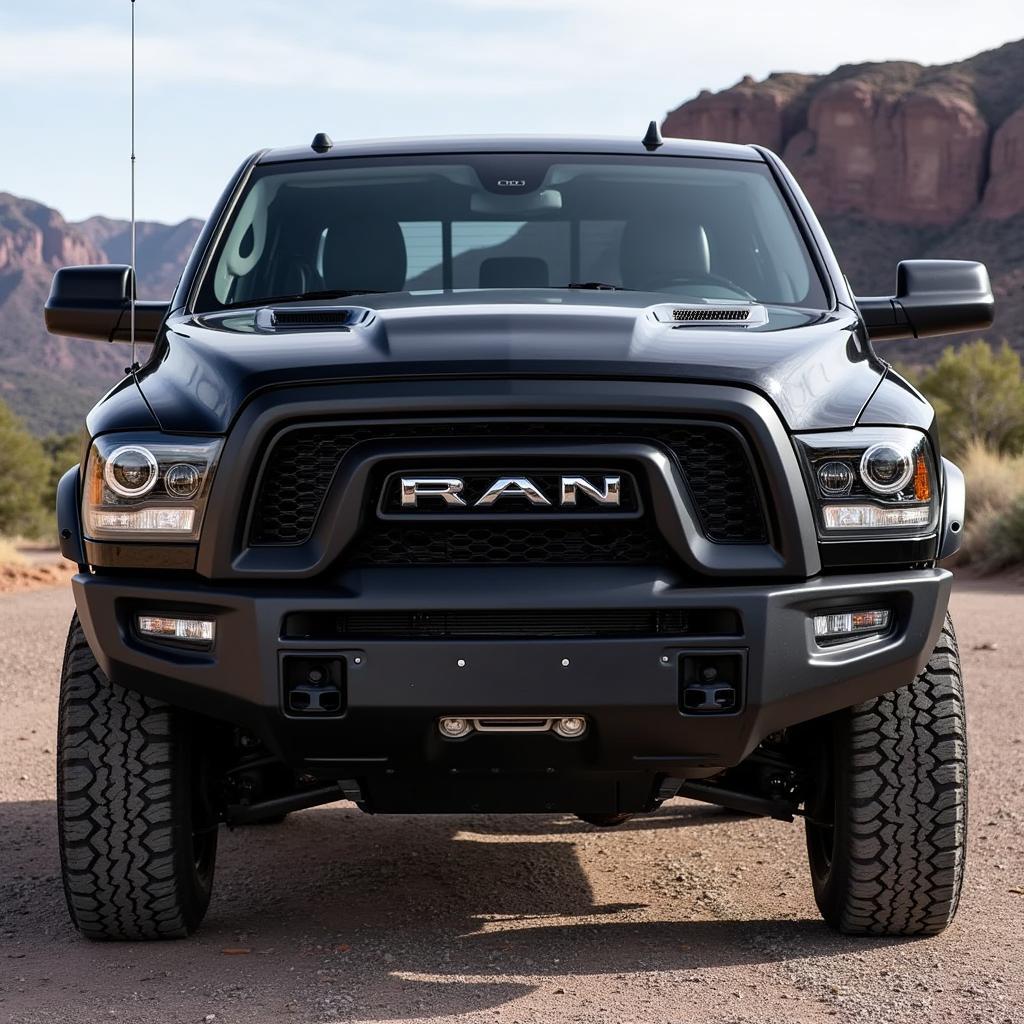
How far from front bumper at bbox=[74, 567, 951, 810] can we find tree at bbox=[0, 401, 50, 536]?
41368 millimetres

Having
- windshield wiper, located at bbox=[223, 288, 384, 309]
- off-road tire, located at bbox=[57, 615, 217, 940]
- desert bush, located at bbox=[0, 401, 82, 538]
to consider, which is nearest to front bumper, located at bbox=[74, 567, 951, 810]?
off-road tire, located at bbox=[57, 615, 217, 940]

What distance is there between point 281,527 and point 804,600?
1146mm

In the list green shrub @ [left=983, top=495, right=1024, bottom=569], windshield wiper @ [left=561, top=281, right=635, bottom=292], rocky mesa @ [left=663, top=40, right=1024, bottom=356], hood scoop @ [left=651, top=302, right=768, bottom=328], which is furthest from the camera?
rocky mesa @ [left=663, top=40, right=1024, bottom=356]

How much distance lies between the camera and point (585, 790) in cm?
363

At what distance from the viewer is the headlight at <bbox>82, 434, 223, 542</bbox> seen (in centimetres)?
345

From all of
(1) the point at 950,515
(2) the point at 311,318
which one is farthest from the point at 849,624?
(2) the point at 311,318

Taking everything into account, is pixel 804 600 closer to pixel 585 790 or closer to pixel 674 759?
pixel 674 759

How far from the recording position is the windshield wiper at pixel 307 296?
4488 millimetres

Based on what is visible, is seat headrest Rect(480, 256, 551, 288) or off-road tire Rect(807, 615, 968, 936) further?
seat headrest Rect(480, 256, 551, 288)

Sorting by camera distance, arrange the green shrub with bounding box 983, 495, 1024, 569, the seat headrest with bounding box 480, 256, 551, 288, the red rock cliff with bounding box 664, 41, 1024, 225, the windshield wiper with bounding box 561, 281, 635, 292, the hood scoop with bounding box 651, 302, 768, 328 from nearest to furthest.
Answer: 1. the hood scoop with bounding box 651, 302, 768, 328
2. the windshield wiper with bounding box 561, 281, 635, 292
3. the seat headrest with bounding box 480, 256, 551, 288
4. the green shrub with bounding box 983, 495, 1024, 569
5. the red rock cliff with bounding box 664, 41, 1024, 225

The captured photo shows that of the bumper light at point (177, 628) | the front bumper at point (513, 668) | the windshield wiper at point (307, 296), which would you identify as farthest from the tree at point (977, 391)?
the bumper light at point (177, 628)

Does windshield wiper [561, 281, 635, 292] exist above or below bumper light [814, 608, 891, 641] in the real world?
above

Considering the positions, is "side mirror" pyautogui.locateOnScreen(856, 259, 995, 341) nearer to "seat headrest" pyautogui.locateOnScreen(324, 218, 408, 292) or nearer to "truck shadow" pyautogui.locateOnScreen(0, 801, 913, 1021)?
"seat headrest" pyautogui.locateOnScreen(324, 218, 408, 292)

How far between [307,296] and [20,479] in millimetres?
43709
